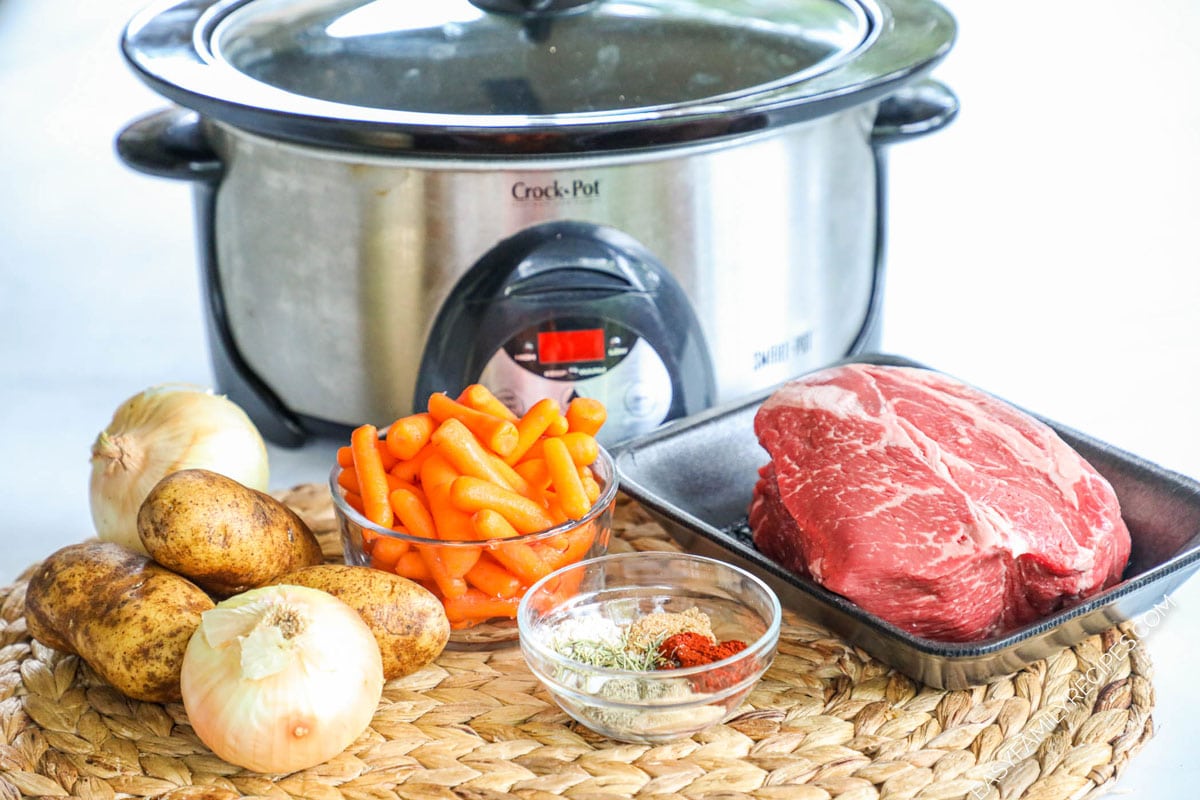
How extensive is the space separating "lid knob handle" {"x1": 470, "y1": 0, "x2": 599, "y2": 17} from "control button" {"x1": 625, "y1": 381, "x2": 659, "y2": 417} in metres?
0.48

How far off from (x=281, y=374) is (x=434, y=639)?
56 centimetres

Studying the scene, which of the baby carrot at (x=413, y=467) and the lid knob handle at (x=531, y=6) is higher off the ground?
the lid knob handle at (x=531, y=6)

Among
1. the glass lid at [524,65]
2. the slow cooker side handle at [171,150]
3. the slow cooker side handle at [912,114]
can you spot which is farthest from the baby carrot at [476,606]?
the slow cooker side handle at [912,114]

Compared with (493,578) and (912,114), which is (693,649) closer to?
(493,578)

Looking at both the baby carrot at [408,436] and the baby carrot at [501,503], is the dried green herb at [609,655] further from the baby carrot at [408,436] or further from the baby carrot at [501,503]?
the baby carrot at [408,436]

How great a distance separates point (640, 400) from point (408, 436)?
1.14 ft

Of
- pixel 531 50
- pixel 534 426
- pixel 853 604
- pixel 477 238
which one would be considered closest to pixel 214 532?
pixel 534 426

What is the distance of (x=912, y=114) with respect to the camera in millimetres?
1730

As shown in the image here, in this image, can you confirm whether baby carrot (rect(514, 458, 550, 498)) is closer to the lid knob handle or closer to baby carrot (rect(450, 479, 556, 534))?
baby carrot (rect(450, 479, 556, 534))

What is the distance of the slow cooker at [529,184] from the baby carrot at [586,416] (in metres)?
0.15

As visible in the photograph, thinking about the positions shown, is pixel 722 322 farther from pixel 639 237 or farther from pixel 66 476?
pixel 66 476

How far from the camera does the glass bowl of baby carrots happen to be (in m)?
1.30

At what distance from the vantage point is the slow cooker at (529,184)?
4.82 ft

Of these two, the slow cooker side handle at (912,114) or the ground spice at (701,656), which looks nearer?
the ground spice at (701,656)
